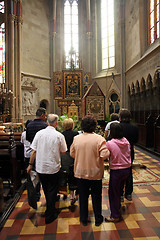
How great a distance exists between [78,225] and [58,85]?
11.0 metres

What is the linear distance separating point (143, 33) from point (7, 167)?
28.6 feet

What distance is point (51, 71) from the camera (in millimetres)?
14812

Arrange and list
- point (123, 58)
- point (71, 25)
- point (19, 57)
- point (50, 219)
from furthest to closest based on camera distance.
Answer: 1. point (71, 25)
2. point (123, 58)
3. point (19, 57)
4. point (50, 219)

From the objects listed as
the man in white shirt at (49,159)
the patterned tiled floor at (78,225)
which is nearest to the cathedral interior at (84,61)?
the patterned tiled floor at (78,225)

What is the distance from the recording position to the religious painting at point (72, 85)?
1276 cm

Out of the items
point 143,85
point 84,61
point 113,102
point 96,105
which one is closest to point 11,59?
point 84,61

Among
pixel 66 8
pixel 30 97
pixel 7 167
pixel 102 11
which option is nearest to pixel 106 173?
pixel 7 167

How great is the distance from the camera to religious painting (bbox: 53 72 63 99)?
12681 millimetres

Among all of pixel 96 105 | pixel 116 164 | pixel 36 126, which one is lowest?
pixel 116 164

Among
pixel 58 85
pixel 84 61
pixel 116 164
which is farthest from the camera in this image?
pixel 84 61

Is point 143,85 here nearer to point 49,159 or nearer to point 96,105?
point 96,105

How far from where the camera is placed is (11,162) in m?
3.22

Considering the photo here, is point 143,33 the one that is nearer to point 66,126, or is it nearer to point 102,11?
point 102,11

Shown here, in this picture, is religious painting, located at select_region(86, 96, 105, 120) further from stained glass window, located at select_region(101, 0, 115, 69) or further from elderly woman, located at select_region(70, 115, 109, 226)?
elderly woman, located at select_region(70, 115, 109, 226)
